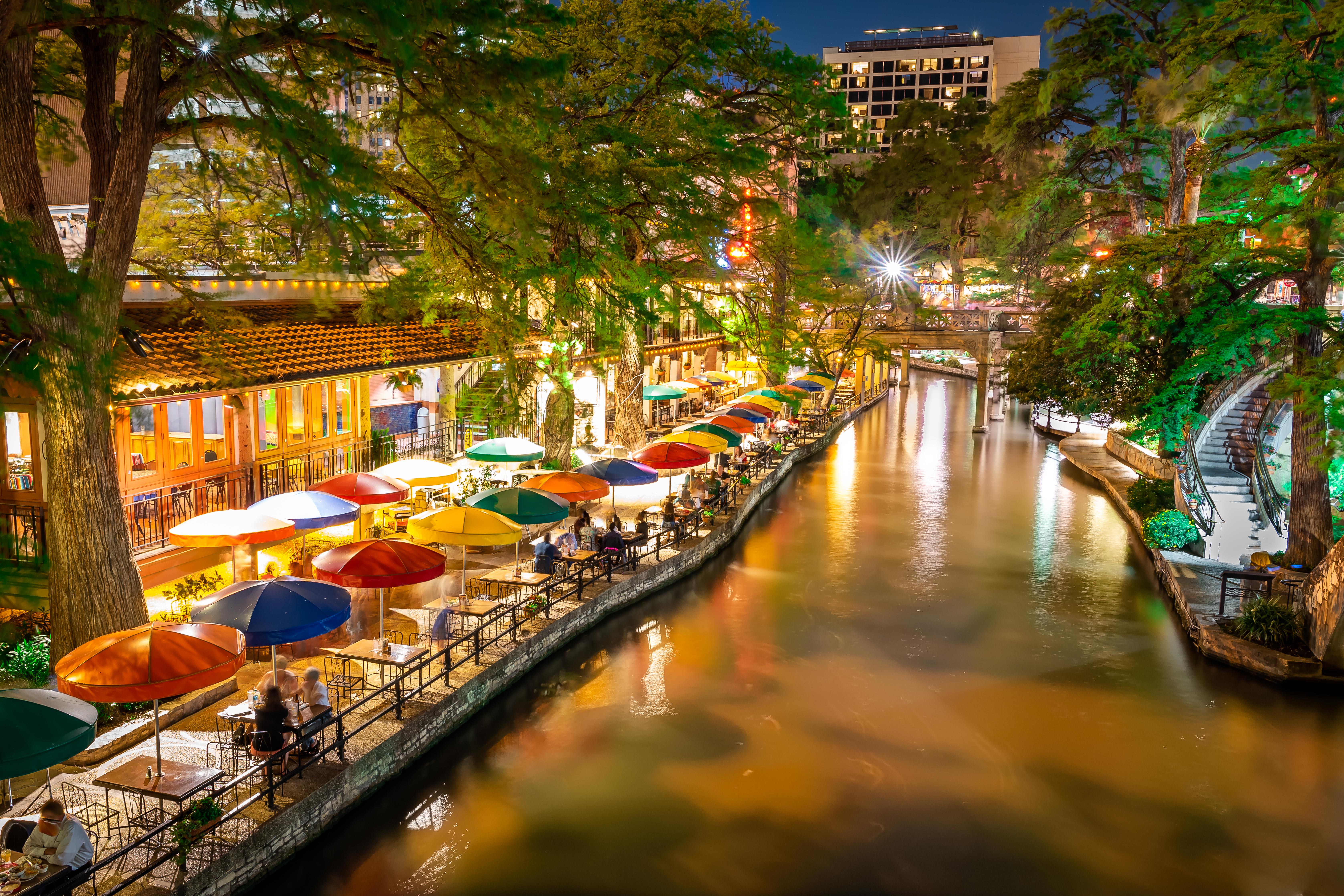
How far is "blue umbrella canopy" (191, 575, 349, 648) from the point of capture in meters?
10.3

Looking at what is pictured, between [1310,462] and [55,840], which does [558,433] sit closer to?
[55,840]

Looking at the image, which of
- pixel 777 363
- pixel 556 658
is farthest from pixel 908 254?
pixel 556 658

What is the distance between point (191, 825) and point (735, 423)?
78.2 feet

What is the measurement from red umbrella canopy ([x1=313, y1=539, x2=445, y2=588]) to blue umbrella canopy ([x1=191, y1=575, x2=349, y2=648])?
1221 mm

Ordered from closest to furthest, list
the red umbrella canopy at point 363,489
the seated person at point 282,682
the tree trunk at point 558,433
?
1. the seated person at point 282,682
2. the red umbrella canopy at point 363,489
3. the tree trunk at point 558,433

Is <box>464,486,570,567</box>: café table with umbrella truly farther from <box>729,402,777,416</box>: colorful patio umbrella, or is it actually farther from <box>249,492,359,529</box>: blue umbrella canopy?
<box>729,402,777,416</box>: colorful patio umbrella

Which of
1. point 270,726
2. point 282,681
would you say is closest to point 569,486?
point 282,681

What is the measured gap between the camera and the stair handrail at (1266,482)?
25531mm

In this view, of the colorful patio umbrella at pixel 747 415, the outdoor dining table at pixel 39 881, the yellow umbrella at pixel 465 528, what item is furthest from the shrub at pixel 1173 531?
the outdoor dining table at pixel 39 881

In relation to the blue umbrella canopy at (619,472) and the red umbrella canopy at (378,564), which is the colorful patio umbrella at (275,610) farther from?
the blue umbrella canopy at (619,472)

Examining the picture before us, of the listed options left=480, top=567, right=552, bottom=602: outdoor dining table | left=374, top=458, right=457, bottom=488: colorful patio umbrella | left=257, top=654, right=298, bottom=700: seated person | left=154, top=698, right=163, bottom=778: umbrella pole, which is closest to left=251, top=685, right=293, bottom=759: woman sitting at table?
left=257, top=654, right=298, bottom=700: seated person

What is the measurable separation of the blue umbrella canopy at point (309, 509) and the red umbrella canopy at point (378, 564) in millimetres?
1516

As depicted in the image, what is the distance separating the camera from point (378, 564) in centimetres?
1248

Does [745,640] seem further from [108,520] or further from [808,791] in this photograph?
[108,520]
